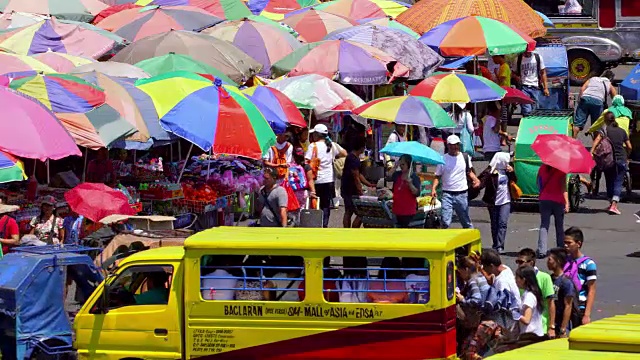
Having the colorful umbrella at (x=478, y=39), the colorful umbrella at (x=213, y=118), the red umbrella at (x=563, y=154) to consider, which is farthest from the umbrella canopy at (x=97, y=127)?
the colorful umbrella at (x=478, y=39)

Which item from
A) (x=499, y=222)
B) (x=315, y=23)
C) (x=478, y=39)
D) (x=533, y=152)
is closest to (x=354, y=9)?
(x=315, y=23)

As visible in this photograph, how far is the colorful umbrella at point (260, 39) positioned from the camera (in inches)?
994

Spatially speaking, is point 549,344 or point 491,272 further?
point 491,272

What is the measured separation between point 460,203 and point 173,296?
7182 millimetres

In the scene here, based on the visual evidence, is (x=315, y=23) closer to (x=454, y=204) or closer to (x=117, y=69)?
(x=117, y=69)

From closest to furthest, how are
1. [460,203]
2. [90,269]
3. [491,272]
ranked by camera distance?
[491,272] < [90,269] < [460,203]

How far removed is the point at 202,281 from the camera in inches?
461

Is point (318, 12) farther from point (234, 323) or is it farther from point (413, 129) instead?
point (234, 323)

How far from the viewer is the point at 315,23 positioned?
28328 millimetres

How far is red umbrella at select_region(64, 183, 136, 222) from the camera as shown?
1566 centimetres

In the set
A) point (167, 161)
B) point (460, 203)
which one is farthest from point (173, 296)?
point (167, 161)

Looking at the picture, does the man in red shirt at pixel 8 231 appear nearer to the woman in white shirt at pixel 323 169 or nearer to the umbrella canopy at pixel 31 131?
the umbrella canopy at pixel 31 131

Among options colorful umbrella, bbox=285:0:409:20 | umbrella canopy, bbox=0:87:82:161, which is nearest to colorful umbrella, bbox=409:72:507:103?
umbrella canopy, bbox=0:87:82:161

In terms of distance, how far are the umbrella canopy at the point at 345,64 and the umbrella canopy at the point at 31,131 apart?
24.3ft
